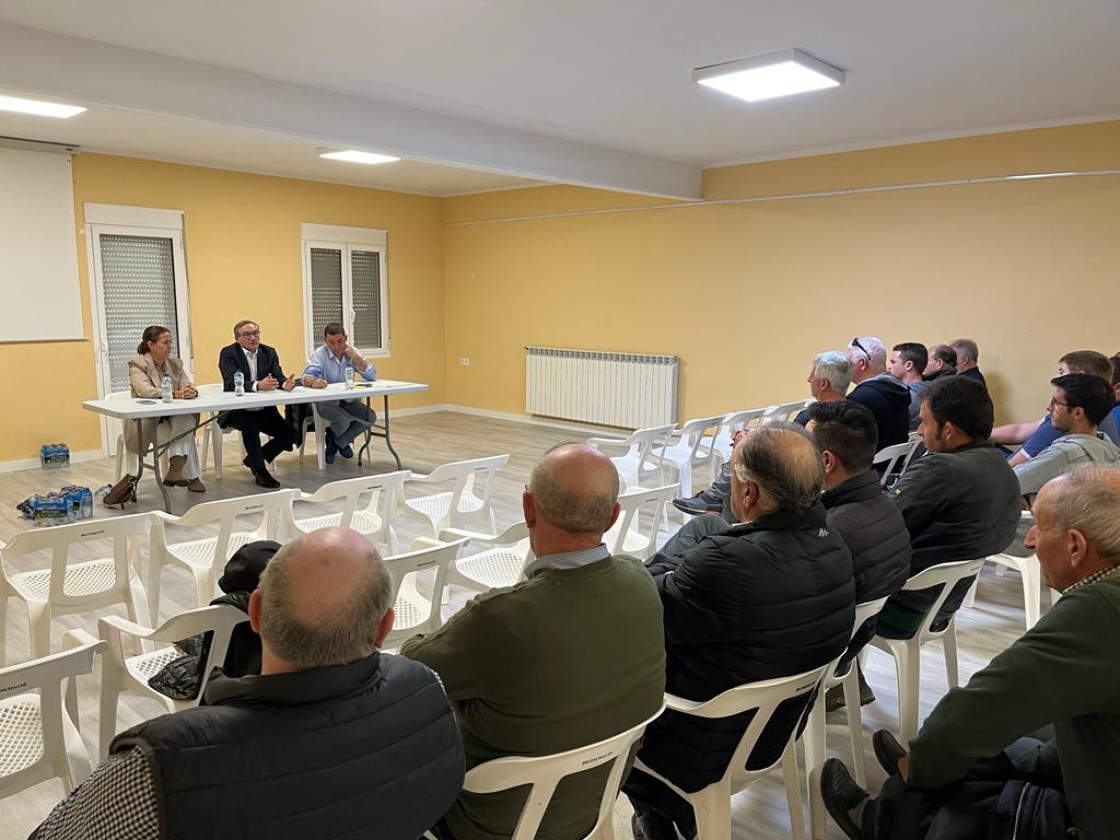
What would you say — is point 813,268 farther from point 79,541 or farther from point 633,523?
point 79,541

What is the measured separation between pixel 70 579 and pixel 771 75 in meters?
4.02

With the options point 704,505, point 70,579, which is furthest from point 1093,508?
point 70,579

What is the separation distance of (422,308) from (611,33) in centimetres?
675

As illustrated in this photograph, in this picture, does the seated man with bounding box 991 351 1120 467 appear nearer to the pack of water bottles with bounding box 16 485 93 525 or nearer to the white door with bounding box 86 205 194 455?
the pack of water bottles with bounding box 16 485 93 525

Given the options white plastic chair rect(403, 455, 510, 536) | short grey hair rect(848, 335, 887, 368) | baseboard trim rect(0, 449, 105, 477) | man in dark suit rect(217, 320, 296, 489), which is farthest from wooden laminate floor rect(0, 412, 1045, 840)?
short grey hair rect(848, 335, 887, 368)

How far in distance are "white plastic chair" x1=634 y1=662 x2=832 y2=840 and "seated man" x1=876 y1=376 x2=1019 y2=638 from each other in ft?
2.71

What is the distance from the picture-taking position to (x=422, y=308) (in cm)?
1006

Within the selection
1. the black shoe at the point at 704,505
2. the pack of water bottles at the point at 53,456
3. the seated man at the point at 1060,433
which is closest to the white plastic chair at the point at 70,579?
the black shoe at the point at 704,505

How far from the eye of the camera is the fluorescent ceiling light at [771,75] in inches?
155

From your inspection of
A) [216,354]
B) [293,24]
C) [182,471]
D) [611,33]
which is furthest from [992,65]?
[216,354]

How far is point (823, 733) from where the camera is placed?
224 centimetres

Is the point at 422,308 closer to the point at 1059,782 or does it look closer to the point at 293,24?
the point at 293,24

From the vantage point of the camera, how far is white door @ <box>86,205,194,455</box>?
7207 mm

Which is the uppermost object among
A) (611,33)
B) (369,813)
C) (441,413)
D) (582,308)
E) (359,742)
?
(611,33)
